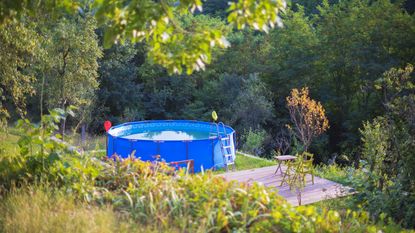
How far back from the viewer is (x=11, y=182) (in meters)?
3.94

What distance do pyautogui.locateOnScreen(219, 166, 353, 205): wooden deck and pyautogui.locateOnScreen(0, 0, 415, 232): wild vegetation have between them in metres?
0.44

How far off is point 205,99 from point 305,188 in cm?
1291

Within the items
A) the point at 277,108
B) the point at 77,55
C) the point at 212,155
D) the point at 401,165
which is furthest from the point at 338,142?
the point at 401,165

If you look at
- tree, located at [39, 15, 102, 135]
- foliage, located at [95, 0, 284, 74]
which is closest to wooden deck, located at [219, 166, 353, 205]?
foliage, located at [95, 0, 284, 74]

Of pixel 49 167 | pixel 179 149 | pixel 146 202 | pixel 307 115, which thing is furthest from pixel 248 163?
pixel 146 202

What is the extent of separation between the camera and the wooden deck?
7856 millimetres

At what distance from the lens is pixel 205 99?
70.1 ft

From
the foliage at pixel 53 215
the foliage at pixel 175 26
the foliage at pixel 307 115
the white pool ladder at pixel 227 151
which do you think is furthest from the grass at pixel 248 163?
the foliage at pixel 175 26

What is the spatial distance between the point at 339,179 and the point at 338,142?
1013 centimetres

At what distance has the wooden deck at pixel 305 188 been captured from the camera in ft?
25.8

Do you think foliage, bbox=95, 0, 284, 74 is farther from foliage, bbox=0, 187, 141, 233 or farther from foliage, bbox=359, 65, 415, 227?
foliage, bbox=359, 65, 415, 227

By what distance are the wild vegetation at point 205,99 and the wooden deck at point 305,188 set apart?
44 cm

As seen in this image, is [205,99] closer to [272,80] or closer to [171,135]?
[272,80]

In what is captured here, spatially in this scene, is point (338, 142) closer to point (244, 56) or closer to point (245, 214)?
point (244, 56)
